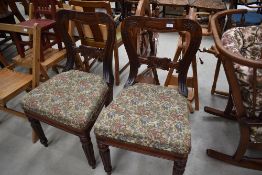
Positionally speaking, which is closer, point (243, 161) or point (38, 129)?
point (243, 161)

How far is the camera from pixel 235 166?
1454mm

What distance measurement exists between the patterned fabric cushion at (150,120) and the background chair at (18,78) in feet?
2.30

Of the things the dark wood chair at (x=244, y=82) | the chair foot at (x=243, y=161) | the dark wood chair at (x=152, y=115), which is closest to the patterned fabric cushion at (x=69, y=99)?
the dark wood chair at (x=152, y=115)

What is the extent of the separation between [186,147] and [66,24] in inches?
43.2

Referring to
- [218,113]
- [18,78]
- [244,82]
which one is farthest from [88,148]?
[218,113]

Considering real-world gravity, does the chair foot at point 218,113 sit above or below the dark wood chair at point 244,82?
below

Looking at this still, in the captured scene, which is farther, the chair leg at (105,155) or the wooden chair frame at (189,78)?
the wooden chair frame at (189,78)

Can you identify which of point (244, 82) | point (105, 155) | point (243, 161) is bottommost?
point (243, 161)

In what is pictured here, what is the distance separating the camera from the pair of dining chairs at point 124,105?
1.11 m

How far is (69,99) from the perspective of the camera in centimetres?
134

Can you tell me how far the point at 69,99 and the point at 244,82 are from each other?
3.22ft

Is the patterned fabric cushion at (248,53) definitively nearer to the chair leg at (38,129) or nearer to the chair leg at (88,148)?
the chair leg at (88,148)

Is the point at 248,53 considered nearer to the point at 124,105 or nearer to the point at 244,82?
the point at 244,82

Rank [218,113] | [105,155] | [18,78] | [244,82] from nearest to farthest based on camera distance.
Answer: [244,82]
[105,155]
[18,78]
[218,113]
